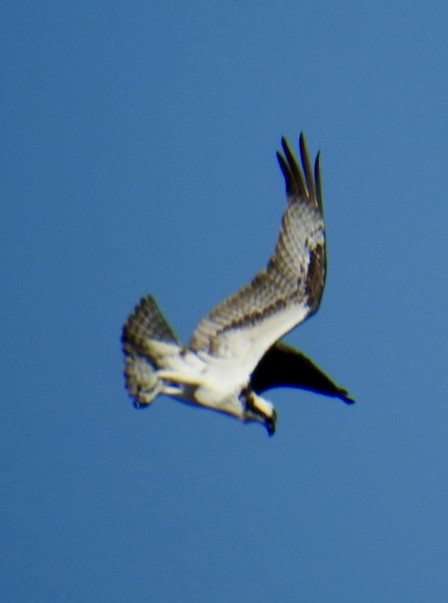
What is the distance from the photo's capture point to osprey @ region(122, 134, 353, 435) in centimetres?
1157

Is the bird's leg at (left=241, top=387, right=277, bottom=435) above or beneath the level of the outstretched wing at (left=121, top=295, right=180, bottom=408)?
beneath

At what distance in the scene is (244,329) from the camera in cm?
1157

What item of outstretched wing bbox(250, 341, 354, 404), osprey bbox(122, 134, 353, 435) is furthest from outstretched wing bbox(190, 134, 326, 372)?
outstretched wing bbox(250, 341, 354, 404)

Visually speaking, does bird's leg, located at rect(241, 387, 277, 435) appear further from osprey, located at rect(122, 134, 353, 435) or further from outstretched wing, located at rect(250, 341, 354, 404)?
outstretched wing, located at rect(250, 341, 354, 404)

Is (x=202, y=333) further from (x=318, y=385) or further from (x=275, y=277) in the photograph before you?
(x=318, y=385)

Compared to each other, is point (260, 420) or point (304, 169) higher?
point (304, 169)

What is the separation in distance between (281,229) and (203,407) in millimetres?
975

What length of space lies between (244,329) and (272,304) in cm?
18

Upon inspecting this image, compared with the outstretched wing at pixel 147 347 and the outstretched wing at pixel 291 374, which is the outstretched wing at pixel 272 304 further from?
the outstretched wing at pixel 291 374

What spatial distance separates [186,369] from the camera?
38.1 ft

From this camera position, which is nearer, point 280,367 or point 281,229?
point 281,229

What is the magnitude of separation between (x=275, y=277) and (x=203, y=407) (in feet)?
2.40

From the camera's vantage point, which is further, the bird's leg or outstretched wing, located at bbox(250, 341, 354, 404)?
outstretched wing, located at bbox(250, 341, 354, 404)

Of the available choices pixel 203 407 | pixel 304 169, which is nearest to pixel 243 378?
pixel 203 407
